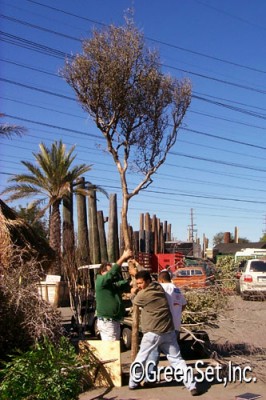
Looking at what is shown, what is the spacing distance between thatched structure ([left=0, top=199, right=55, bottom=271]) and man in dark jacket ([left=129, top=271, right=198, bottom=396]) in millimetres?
4117

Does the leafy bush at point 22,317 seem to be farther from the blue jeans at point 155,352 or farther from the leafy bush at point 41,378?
the blue jeans at point 155,352

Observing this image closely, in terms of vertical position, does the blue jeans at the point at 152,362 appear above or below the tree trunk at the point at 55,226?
below

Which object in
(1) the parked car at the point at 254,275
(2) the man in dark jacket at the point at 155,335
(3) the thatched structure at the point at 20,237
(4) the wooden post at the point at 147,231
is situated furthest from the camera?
(4) the wooden post at the point at 147,231

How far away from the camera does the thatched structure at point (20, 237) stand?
11805 mm

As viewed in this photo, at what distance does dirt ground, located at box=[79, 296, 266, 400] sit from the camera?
273 inches

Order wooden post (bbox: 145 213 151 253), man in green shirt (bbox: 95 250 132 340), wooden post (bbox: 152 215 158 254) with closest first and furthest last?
man in green shirt (bbox: 95 250 132 340), wooden post (bbox: 145 213 151 253), wooden post (bbox: 152 215 158 254)

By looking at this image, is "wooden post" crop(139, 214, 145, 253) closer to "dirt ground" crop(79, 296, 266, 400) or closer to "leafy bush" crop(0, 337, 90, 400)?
"dirt ground" crop(79, 296, 266, 400)

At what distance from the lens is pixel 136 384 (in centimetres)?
712

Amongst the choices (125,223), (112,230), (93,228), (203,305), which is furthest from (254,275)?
(125,223)

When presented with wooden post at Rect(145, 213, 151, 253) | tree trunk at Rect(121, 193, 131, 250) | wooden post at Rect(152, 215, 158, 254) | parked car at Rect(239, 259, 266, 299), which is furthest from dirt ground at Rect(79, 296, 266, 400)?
wooden post at Rect(152, 215, 158, 254)

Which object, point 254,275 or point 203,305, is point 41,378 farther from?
point 254,275

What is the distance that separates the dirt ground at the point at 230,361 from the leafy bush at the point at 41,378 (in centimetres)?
109

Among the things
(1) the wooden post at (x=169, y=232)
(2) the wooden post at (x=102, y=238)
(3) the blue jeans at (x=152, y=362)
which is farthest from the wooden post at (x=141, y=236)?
(3) the blue jeans at (x=152, y=362)

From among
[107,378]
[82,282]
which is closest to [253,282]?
[82,282]
